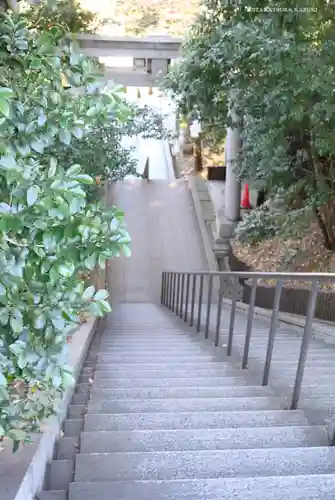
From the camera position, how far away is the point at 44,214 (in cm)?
89

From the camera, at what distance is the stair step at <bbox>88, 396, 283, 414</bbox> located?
222 cm

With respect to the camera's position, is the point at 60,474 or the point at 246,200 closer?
the point at 60,474

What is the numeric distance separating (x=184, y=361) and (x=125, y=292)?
19.8 feet

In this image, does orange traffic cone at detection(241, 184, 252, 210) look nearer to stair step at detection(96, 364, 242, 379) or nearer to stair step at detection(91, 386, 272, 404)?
stair step at detection(96, 364, 242, 379)

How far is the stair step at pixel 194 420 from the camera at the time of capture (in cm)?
200

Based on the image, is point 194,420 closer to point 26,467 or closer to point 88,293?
point 26,467

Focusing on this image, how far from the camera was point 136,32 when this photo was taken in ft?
33.2

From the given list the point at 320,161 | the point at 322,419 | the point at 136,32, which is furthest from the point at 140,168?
the point at 322,419

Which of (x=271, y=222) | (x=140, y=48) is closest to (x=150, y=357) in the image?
(x=271, y=222)

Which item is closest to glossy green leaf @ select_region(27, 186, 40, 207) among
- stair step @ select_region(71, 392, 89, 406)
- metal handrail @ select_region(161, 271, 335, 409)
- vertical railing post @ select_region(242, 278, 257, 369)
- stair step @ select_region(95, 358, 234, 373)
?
metal handrail @ select_region(161, 271, 335, 409)

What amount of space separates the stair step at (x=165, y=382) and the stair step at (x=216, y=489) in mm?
1200

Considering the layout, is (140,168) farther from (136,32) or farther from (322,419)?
(322,419)

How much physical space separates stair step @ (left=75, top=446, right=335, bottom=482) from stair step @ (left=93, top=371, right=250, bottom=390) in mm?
1001

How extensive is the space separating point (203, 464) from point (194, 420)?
0.40m
